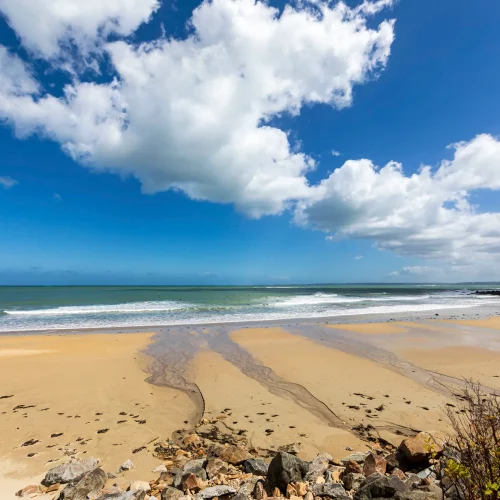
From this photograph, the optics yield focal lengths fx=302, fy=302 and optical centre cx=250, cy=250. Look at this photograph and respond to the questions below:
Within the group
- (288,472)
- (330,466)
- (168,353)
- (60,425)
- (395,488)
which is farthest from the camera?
(168,353)

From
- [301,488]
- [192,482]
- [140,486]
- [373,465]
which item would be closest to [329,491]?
[301,488]

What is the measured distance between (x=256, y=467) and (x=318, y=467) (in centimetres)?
104

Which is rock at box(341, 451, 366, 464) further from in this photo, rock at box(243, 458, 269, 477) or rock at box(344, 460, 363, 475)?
rock at box(243, 458, 269, 477)

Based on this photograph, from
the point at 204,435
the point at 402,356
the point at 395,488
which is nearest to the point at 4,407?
the point at 204,435

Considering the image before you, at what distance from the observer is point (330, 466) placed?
5.18m

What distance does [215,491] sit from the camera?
14.5 ft

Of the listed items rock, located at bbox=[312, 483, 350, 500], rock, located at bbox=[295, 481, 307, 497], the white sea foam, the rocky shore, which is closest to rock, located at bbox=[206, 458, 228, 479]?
the rocky shore

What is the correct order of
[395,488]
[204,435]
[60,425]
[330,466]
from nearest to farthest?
[395,488] → [330,466] → [204,435] → [60,425]

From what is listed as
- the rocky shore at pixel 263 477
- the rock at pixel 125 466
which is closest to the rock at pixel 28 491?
the rocky shore at pixel 263 477

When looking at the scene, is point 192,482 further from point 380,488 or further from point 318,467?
point 380,488

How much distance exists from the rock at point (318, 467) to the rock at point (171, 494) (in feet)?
6.44

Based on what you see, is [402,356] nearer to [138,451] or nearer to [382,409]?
[382,409]

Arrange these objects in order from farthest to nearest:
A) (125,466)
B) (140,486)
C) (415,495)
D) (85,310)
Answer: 1. (85,310)
2. (125,466)
3. (140,486)
4. (415,495)

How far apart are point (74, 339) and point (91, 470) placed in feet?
48.2
